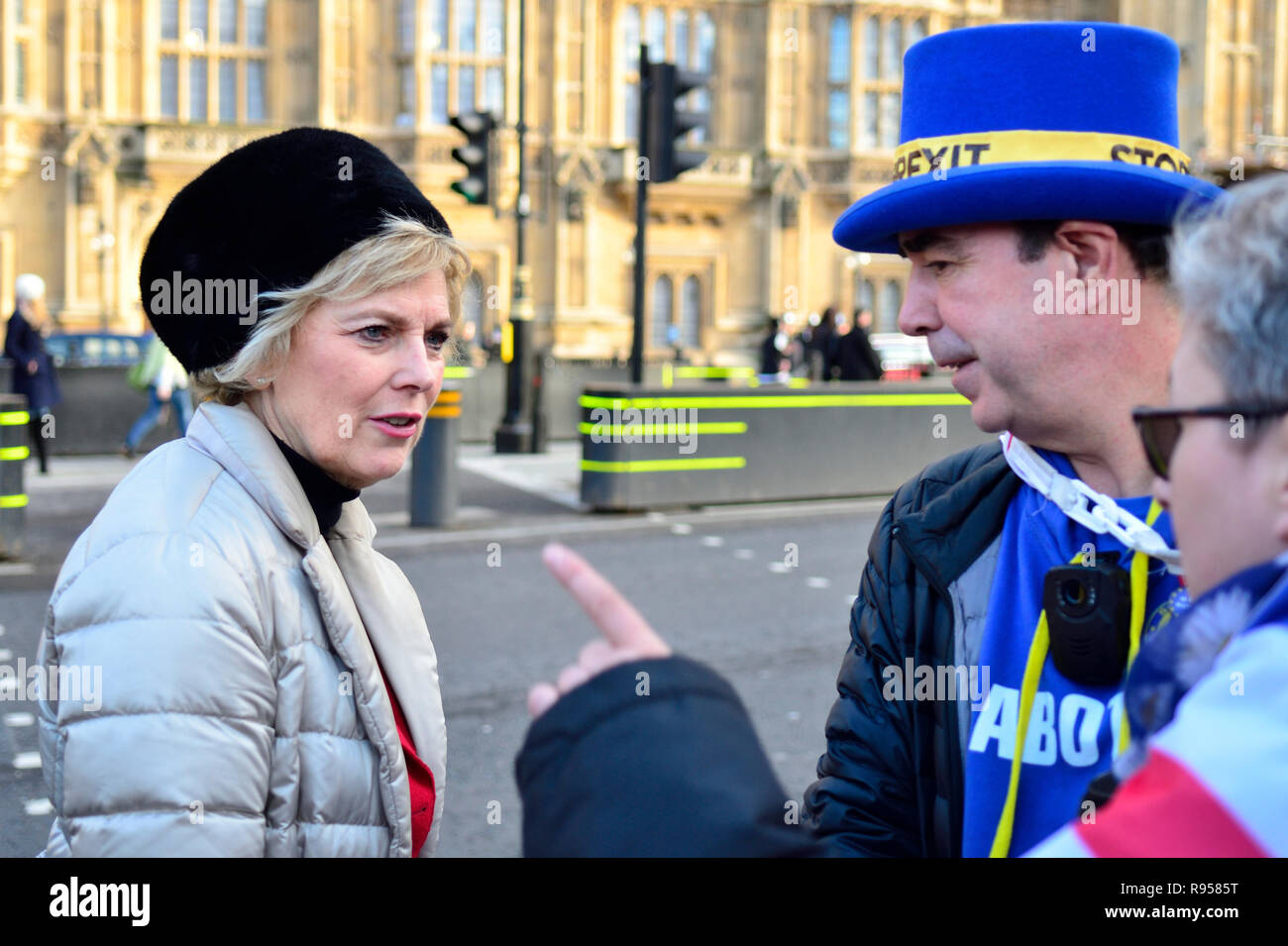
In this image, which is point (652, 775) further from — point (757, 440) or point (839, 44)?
point (839, 44)

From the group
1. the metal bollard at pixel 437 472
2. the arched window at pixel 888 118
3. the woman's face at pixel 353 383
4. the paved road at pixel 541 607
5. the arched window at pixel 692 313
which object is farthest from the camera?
the arched window at pixel 888 118

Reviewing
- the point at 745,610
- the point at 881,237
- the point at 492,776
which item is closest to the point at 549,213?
the point at 745,610

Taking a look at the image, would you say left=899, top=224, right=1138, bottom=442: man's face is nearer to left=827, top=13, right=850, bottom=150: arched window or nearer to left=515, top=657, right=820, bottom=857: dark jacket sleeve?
left=515, top=657, right=820, bottom=857: dark jacket sleeve

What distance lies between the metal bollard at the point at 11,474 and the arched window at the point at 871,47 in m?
26.6

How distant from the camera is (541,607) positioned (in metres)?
7.93

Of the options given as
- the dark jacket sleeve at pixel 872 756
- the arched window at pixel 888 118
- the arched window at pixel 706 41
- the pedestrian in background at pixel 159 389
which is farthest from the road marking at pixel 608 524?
the arched window at pixel 888 118

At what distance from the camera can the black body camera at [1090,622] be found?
1627 mm

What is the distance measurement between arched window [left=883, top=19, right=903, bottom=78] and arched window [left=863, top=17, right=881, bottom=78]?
8.0 inches

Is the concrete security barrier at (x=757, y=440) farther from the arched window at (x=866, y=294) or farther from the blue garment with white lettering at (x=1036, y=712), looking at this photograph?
the arched window at (x=866, y=294)

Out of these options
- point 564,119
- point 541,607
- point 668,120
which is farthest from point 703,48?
point 541,607

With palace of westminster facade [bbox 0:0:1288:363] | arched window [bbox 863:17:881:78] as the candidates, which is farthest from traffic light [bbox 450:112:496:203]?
arched window [bbox 863:17:881:78]

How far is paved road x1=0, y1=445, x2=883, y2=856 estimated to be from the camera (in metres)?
5.11

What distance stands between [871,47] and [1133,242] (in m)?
32.4

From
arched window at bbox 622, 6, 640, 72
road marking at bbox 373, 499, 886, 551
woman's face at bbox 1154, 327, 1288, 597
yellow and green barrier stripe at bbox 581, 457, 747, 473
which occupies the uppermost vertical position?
arched window at bbox 622, 6, 640, 72
